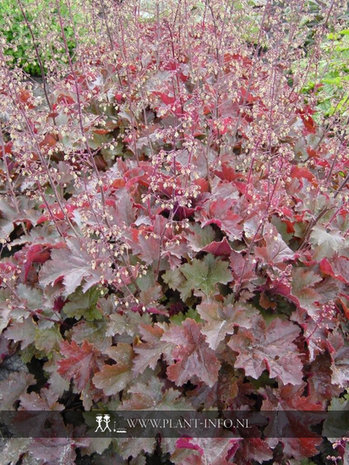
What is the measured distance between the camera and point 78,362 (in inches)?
78.3

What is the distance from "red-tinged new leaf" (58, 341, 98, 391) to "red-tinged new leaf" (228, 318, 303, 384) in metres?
0.65

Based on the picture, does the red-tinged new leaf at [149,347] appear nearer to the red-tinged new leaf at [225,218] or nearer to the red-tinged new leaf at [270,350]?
the red-tinged new leaf at [270,350]

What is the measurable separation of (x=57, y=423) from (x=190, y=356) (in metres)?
0.71

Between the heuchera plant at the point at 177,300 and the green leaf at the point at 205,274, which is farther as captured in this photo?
the green leaf at the point at 205,274

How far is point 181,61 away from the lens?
3953 millimetres

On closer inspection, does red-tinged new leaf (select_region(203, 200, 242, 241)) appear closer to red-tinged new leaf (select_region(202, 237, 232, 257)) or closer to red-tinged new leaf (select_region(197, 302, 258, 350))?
red-tinged new leaf (select_region(202, 237, 232, 257))

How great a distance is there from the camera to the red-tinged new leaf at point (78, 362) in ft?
6.43

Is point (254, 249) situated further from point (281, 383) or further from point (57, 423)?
point (57, 423)

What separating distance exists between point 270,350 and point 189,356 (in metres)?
0.36

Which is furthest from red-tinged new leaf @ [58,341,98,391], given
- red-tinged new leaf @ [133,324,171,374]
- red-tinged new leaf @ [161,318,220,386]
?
red-tinged new leaf @ [161,318,220,386]

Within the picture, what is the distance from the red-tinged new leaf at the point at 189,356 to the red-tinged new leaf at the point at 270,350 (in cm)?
11

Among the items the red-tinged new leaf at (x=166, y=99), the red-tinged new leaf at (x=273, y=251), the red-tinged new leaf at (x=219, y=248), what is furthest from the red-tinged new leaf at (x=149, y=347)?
the red-tinged new leaf at (x=166, y=99)

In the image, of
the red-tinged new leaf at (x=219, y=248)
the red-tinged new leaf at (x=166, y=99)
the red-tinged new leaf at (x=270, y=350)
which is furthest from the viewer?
the red-tinged new leaf at (x=166, y=99)

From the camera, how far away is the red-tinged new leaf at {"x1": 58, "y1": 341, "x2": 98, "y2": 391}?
6.43 feet
